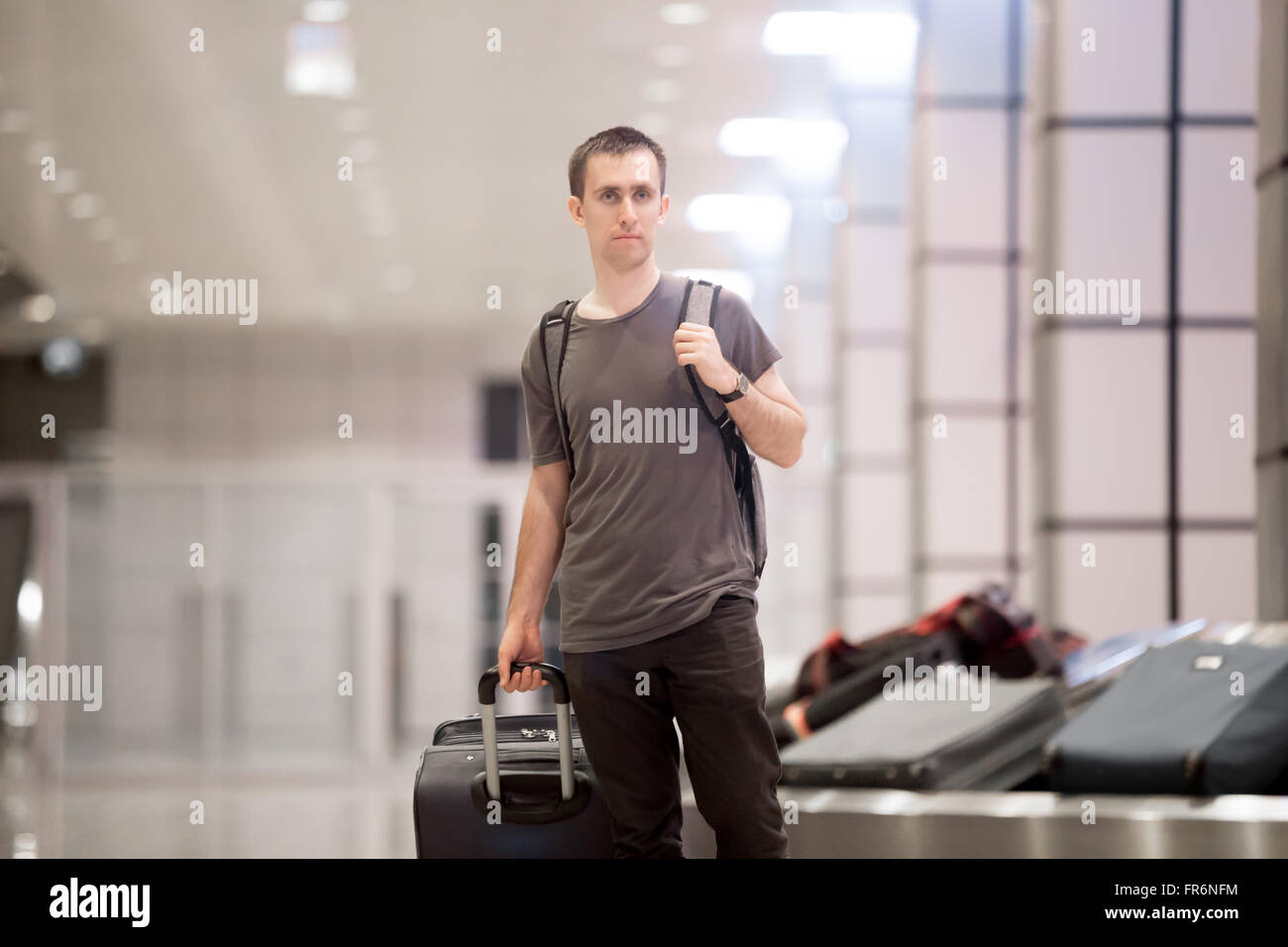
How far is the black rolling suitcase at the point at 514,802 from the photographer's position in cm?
284

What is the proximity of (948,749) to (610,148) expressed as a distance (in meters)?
1.99

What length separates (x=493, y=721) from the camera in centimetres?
273

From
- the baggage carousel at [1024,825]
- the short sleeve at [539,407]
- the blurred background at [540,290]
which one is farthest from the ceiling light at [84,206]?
the short sleeve at [539,407]

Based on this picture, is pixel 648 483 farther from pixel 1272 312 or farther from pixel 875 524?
pixel 875 524

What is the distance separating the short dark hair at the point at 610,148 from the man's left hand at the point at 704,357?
39 cm

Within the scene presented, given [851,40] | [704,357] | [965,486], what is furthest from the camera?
[965,486]

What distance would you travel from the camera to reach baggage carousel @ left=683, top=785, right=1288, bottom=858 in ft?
9.97

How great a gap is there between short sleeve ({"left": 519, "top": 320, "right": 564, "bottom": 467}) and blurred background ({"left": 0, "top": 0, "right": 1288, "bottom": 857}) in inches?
101

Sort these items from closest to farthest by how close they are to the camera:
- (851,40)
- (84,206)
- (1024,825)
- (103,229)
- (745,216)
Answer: (1024,825) → (851,40) → (84,206) → (103,229) → (745,216)

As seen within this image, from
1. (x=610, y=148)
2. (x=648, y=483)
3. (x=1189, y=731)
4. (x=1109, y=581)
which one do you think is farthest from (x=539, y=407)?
(x=1109, y=581)

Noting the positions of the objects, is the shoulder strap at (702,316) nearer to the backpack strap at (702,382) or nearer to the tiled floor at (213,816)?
the backpack strap at (702,382)
